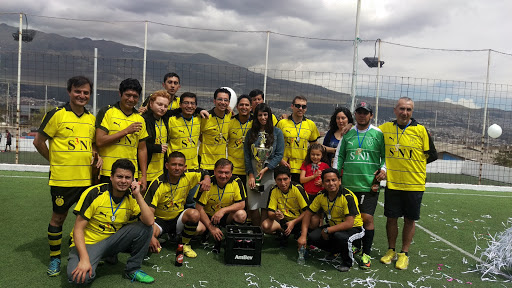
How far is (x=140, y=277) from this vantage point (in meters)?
3.47

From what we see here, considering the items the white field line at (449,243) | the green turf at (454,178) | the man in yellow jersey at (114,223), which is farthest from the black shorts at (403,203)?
the green turf at (454,178)

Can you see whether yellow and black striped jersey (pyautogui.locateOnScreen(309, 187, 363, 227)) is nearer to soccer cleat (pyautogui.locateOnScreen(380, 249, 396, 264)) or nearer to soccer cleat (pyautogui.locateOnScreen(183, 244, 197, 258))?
soccer cleat (pyautogui.locateOnScreen(380, 249, 396, 264))

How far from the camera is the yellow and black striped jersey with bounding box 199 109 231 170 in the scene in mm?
4875

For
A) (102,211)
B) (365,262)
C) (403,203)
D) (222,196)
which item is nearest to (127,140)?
(102,211)

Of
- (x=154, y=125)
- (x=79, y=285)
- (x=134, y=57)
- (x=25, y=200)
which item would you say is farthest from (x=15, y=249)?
(x=134, y=57)

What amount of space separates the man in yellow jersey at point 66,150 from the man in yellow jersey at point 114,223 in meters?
0.32

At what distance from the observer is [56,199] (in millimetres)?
3639

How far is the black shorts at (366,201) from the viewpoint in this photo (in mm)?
4387

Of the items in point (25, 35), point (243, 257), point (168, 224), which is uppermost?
point (25, 35)

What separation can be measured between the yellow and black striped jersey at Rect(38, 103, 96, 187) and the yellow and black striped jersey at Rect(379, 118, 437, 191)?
Answer: 3.48m

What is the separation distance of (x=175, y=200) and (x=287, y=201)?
1.46 meters

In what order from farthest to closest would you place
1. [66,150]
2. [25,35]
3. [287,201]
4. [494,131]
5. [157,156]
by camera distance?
[494,131] < [25,35] < [287,201] < [157,156] < [66,150]

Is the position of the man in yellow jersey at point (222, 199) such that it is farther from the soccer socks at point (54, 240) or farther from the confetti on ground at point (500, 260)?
the confetti on ground at point (500, 260)

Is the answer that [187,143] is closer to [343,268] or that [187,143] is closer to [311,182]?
[311,182]
